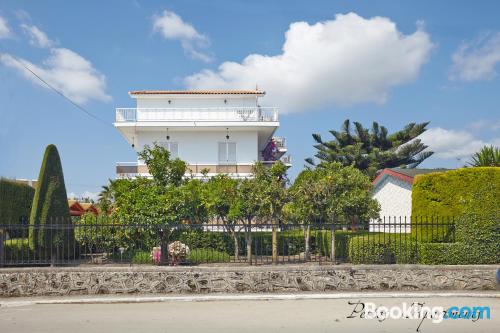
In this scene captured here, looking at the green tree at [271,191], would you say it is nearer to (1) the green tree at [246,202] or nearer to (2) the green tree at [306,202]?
(1) the green tree at [246,202]

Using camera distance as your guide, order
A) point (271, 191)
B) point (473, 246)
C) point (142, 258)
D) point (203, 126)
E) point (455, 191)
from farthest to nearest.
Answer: point (203, 126) < point (271, 191) < point (142, 258) < point (455, 191) < point (473, 246)

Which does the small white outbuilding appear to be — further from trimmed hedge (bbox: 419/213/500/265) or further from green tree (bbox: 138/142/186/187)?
green tree (bbox: 138/142/186/187)

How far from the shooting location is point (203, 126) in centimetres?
3144

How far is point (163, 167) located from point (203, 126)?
15574 millimetres

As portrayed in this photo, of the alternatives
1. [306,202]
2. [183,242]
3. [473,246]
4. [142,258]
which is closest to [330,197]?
[306,202]

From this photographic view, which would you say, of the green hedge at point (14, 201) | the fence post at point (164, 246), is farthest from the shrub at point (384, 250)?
the green hedge at point (14, 201)

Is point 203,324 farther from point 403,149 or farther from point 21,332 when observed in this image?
point 403,149

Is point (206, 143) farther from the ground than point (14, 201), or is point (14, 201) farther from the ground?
point (206, 143)

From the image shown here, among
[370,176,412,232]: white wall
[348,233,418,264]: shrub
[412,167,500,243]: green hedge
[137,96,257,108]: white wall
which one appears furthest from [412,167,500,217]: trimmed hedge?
[137,96,257,108]: white wall

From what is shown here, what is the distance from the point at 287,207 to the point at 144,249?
5413 mm

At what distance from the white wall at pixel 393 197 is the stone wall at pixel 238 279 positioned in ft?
41.5

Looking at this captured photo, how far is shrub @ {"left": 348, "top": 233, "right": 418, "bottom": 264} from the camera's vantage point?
42.3 ft

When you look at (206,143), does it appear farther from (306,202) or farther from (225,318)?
(225,318)

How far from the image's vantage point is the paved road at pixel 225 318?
813 centimetres
